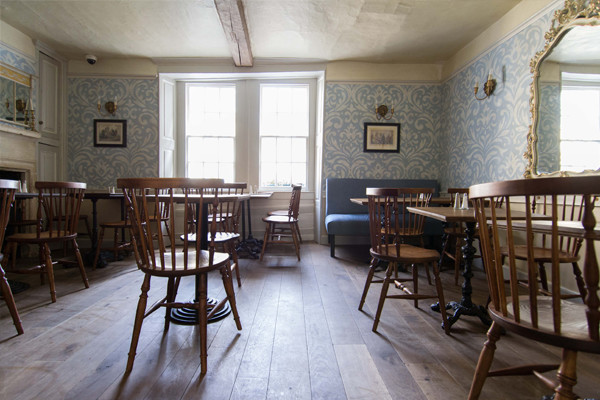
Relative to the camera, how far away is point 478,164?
3740mm

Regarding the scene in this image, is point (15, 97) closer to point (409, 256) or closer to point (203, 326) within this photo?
point (203, 326)

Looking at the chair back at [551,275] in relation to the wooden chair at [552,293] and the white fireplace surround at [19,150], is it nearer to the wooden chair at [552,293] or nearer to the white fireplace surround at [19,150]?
the wooden chair at [552,293]

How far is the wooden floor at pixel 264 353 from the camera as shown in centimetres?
130

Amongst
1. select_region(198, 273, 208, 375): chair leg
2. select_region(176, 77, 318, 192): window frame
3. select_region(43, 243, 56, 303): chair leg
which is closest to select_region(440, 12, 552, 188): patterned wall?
select_region(176, 77, 318, 192): window frame

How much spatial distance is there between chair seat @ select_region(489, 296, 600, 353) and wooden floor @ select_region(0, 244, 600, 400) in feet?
1.66

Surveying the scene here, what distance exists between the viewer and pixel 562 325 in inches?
36.3

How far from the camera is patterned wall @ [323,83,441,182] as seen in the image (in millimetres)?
4730

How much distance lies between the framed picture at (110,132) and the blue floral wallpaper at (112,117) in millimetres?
62

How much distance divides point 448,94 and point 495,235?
4.26 metres

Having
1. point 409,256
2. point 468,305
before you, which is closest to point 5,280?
point 409,256

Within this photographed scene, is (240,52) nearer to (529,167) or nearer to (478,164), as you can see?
(478,164)

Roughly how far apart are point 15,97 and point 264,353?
4.50 metres

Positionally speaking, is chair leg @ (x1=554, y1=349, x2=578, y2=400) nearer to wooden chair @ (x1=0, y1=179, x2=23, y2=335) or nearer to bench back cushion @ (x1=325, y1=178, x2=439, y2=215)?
wooden chair @ (x1=0, y1=179, x2=23, y2=335)

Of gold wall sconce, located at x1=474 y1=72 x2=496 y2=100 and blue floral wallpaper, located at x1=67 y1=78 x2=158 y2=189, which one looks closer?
gold wall sconce, located at x1=474 y1=72 x2=496 y2=100
